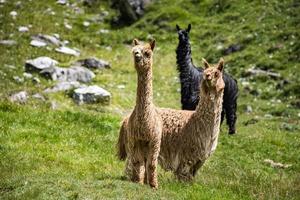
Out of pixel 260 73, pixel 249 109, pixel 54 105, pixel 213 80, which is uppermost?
pixel 213 80

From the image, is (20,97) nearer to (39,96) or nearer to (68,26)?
(39,96)

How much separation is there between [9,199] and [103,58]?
90.1ft

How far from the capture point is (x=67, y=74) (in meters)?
29.5

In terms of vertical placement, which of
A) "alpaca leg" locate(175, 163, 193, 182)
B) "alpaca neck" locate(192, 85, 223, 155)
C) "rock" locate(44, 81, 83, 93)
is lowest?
"rock" locate(44, 81, 83, 93)

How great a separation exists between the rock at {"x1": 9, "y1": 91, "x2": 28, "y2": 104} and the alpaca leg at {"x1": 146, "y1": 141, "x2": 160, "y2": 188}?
1268cm

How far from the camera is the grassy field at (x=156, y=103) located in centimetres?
1254

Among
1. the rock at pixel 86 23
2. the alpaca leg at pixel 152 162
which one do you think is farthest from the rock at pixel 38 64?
the alpaca leg at pixel 152 162

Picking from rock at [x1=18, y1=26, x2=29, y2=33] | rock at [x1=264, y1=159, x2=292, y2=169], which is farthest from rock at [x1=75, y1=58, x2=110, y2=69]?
rock at [x1=264, y1=159, x2=292, y2=169]

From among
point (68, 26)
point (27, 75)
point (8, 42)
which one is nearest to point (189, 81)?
point (27, 75)

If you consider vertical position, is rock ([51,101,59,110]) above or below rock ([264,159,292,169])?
above

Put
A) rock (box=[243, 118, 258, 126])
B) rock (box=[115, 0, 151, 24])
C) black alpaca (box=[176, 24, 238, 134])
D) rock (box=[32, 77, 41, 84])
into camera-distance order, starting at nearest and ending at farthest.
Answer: black alpaca (box=[176, 24, 238, 134]) → rock (box=[243, 118, 258, 126]) → rock (box=[32, 77, 41, 84]) → rock (box=[115, 0, 151, 24])

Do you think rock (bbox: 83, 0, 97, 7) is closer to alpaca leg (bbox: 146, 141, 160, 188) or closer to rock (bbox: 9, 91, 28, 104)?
rock (bbox: 9, 91, 28, 104)

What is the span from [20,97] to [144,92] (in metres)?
13.7

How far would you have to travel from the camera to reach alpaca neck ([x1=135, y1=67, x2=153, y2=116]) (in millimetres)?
10945
